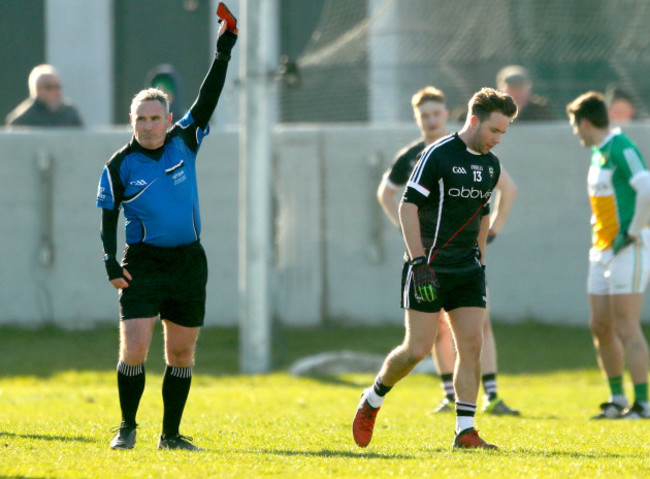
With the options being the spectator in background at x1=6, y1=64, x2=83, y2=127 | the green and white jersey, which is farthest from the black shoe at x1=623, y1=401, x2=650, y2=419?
the spectator in background at x1=6, y1=64, x2=83, y2=127

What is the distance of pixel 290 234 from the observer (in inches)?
644

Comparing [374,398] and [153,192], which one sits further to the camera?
[374,398]

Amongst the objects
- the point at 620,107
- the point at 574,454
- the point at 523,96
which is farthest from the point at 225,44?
the point at 620,107

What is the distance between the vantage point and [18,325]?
16.4 meters

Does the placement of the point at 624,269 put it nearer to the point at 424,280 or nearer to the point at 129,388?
the point at 424,280

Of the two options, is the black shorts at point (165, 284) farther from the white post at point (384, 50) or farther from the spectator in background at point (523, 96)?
the white post at point (384, 50)

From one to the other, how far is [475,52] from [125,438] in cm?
1091

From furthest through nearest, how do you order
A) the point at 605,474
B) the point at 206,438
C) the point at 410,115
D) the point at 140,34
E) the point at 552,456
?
the point at 140,34
the point at 410,115
the point at 206,438
the point at 552,456
the point at 605,474

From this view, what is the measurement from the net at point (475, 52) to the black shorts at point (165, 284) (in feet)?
30.1

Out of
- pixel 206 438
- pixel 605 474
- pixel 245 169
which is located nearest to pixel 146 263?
pixel 206 438

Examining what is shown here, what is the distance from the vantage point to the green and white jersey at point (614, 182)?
33.0ft

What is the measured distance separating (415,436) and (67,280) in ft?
29.1

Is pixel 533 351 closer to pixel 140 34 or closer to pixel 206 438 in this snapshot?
pixel 206 438

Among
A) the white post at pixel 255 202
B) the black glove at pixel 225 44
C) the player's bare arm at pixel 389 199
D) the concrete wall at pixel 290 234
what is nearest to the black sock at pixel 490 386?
the player's bare arm at pixel 389 199
